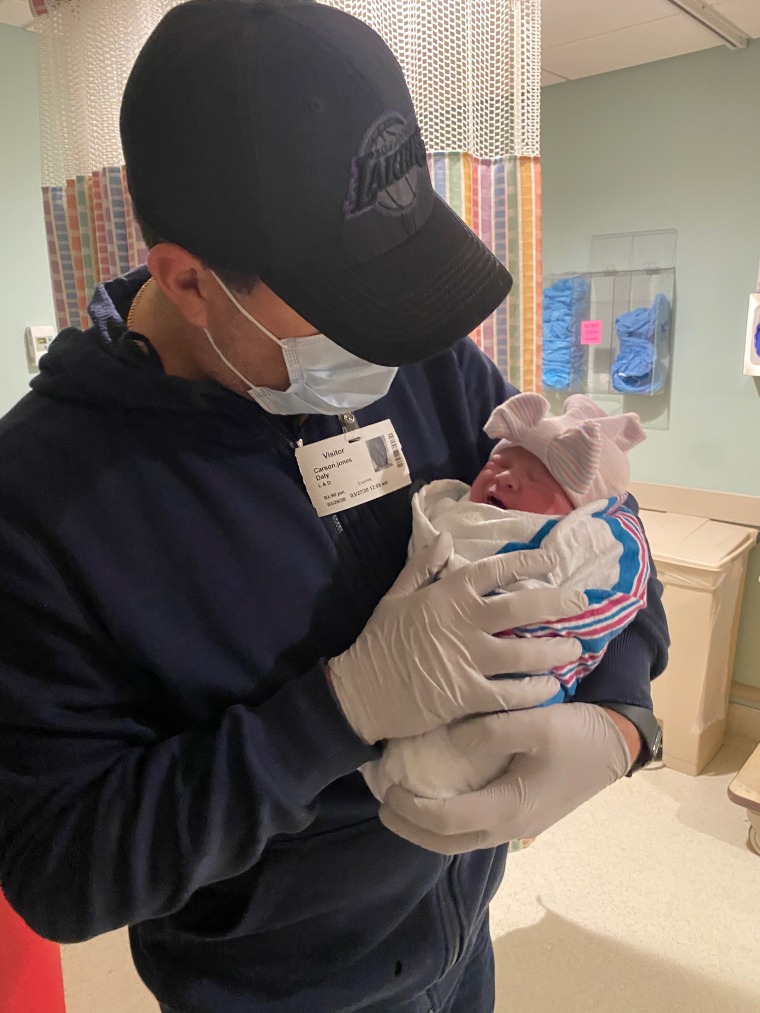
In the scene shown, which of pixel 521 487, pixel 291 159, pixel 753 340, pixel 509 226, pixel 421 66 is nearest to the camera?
pixel 291 159

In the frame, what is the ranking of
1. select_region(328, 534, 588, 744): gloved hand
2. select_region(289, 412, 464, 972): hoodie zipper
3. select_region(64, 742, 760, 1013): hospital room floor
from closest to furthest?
1. select_region(328, 534, 588, 744): gloved hand
2. select_region(289, 412, 464, 972): hoodie zipper
3. select_region(64, 742, 760, 1013): hospital room floor

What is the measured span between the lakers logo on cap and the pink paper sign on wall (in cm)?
228

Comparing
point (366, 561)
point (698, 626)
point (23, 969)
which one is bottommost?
point (698, 626)

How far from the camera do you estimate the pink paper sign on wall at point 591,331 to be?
2842 millimetres

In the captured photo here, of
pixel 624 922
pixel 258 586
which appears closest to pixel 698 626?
pixel 624 922

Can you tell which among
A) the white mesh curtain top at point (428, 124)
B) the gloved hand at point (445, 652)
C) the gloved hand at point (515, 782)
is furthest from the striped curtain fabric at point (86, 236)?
the gloved hand at point (515, 782)

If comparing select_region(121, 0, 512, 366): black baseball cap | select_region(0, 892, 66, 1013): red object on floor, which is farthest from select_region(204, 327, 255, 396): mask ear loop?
select_region(0, 892, 66, 1013): red object on floor

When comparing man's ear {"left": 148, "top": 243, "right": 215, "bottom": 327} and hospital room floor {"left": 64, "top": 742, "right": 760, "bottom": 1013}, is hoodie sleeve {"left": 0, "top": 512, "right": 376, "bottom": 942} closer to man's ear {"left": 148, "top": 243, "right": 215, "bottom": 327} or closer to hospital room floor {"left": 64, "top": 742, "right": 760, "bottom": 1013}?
man's ear {"left": 148, "top": 243, "right": 215, "bottom": 327}

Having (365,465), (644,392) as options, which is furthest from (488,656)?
(644,392)

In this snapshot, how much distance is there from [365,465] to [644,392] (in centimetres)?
214

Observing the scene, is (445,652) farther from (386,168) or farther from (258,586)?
(386,168)

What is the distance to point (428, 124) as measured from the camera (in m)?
1.54

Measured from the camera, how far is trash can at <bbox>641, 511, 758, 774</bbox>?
2.44 m

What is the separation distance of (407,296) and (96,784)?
0.57m
